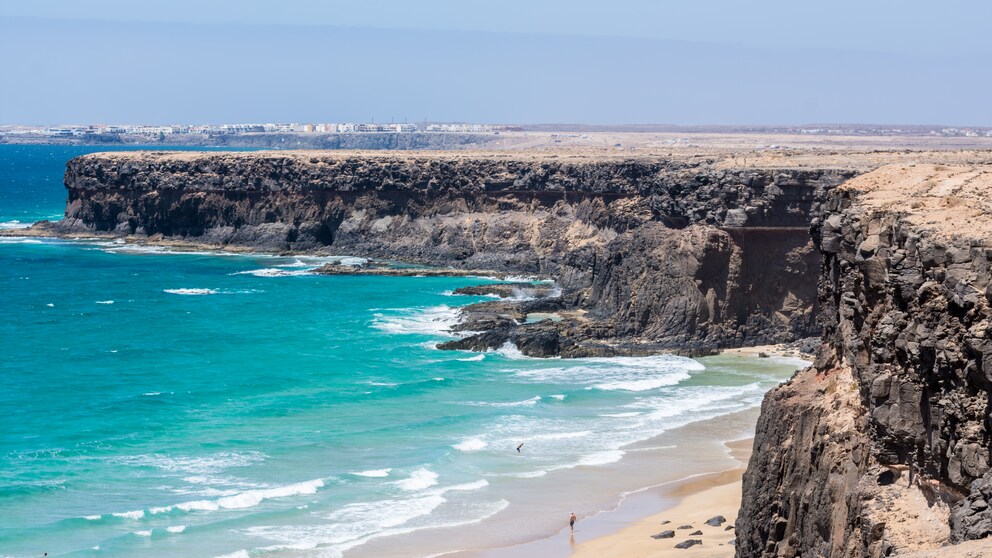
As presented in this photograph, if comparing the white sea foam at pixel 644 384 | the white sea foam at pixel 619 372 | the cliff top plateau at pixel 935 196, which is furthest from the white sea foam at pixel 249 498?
the cliff top plateau at pixel 935 196

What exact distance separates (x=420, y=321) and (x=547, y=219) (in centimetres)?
2415

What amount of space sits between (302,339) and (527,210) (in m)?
31.2

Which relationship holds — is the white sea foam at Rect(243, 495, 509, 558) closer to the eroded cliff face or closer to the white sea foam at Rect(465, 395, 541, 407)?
the white sea foam at Rect(465, 395, 541, 407)

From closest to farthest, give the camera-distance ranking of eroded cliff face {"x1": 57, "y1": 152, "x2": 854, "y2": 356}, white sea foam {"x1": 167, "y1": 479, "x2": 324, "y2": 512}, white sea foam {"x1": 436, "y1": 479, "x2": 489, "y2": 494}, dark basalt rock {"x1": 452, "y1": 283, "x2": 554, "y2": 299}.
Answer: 1. white sea foam {"x1": 167, "y1": 479, "x2": 324, "y2": 512}
2. white sea foam {"x1": 436, "y1": 479, "x2": 489, "y2": 494}
3. eroded cliff face {"x1": 57, "y1": 152, "x2": 854, "y2": 356}
4. dark basalt rock {"x1": 452, "y1": 283, "x2": 554, "y2": 299}

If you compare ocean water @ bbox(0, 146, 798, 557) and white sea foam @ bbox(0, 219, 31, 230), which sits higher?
ocean water @ bbox(0, 146, 798, 557)

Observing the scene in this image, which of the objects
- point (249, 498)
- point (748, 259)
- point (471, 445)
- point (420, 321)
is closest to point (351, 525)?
point (249, 498)

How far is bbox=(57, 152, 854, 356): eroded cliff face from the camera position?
54.7 meters

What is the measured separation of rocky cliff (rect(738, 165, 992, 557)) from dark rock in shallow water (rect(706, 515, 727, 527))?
321 inches

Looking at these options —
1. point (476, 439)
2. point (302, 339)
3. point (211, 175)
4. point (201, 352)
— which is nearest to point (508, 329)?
point (302, 339)

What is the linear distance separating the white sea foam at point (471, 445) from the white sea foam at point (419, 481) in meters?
2.48

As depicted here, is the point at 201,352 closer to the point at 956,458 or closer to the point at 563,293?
the point at 563,293

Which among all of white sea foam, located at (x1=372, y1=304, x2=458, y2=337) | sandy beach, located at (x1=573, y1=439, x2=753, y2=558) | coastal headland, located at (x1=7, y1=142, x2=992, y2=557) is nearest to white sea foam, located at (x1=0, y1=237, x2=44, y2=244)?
coastal headland, located at (x1=7, y1=142, x2=992, y2=557)

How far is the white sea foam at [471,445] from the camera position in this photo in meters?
39.6

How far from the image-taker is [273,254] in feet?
304
